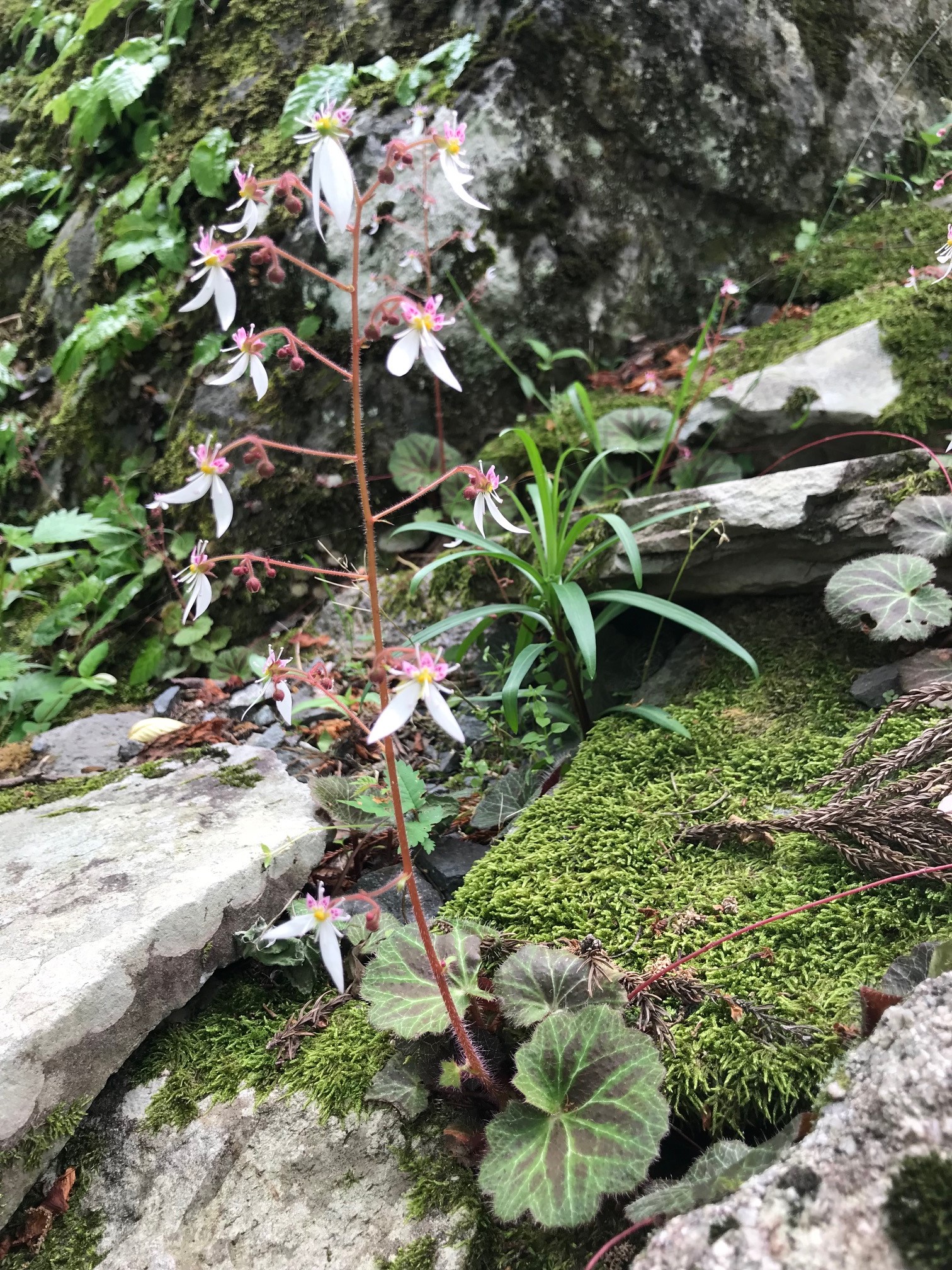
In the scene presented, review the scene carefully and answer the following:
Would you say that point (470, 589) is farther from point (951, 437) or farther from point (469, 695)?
point (951, 437)

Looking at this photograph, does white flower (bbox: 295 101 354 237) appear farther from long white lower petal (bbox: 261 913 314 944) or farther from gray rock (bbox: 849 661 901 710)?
gray rock (bbox: 849 661 901 710)

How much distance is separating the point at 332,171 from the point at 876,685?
162 cm

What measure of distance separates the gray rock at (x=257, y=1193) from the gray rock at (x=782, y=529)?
1.55 metres

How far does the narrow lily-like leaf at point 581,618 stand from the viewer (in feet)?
6.47

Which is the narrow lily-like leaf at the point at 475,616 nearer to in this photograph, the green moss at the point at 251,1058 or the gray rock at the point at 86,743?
the green moss at the point at 251,1058

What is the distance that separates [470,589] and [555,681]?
618 mm

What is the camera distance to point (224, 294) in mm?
1141

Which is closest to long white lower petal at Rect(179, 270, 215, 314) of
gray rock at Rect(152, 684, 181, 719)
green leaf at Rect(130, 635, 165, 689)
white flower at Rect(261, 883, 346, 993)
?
white flower at Rect(261, 883, 346, 993)

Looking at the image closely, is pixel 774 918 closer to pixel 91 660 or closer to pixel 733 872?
pixel 733 872

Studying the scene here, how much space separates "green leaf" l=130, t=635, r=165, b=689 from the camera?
3.17 m

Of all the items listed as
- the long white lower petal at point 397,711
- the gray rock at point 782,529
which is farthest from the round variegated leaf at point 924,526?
the long white lower petal at point 397,711

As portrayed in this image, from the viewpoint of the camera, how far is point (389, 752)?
1.14 m

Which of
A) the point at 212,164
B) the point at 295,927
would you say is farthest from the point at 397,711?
the point at 212,164

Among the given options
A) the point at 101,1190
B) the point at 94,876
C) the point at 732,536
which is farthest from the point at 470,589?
the point at 101,1190
